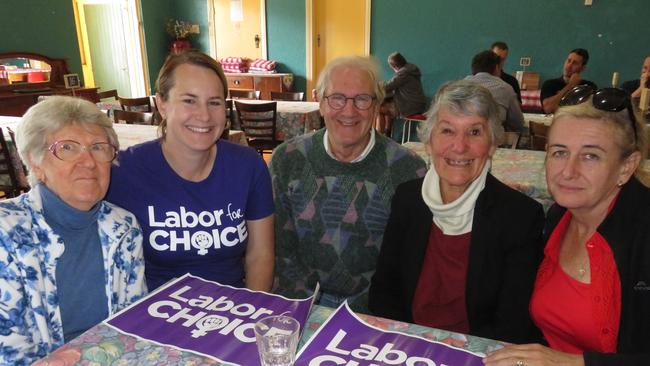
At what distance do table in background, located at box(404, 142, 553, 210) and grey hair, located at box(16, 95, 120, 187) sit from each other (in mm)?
1789

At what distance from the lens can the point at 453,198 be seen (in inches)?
61.6

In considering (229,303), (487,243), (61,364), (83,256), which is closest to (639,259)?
(487,243)

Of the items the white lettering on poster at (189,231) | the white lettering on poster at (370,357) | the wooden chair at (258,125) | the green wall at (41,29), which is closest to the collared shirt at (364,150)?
the white lettering on poster at (189,231)

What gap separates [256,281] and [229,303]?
0.57 meters

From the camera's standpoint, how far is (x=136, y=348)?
101cm

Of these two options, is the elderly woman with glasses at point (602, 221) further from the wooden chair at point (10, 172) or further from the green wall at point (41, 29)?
the green wall at point (41, 29)

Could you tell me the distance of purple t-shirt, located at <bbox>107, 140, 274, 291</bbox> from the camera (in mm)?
1524

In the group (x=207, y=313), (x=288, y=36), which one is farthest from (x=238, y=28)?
(x=207, y=313)

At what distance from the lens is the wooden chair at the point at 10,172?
3543mm

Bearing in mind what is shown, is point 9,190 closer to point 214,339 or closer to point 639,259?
point 214,339

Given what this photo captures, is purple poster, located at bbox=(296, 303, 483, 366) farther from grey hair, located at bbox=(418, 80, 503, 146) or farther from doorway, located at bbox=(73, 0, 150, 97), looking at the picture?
doorway, located at bbox=(73, 0, 150, 97)

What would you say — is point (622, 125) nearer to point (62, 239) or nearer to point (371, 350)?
point (371, 350)

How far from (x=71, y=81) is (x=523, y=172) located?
599 cm

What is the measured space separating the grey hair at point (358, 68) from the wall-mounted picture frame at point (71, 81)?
5.54 m
